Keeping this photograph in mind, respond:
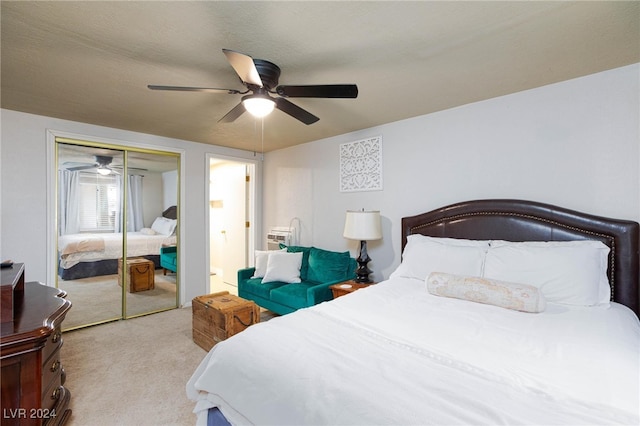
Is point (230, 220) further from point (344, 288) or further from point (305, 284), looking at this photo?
point (344, 288)

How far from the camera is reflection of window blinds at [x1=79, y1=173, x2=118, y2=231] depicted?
3.33 metres

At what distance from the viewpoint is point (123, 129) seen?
11.5 feet

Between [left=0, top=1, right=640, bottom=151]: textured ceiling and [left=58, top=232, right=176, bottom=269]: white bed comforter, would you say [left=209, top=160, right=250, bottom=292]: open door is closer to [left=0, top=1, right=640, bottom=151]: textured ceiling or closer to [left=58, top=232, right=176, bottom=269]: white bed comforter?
[left=58, top=232, right=176, bottom=269]: white bed comforter

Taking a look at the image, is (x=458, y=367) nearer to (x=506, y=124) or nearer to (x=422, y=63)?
(x=422, y=63)

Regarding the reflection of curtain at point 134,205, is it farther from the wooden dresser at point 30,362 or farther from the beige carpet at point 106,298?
the wooden dresser at point 30,362

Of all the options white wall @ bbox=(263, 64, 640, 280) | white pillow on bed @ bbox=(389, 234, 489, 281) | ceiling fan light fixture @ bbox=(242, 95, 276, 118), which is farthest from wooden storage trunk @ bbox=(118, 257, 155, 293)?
white pillow on bed @ bbox=(389, 234, 489, 281)

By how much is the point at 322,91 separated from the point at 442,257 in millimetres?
1591

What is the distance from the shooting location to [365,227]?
9.87 ft

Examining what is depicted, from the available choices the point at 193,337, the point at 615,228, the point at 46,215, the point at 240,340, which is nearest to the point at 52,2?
the point at 240,340

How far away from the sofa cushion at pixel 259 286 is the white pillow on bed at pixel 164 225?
130cm

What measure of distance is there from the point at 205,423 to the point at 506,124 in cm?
306

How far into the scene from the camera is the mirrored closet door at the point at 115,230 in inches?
127

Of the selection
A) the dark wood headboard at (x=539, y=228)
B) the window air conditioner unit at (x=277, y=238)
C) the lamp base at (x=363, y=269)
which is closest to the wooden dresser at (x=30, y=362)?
the lamp base at (x=363, y=269)

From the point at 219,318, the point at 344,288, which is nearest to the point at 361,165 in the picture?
the point at 344,288
